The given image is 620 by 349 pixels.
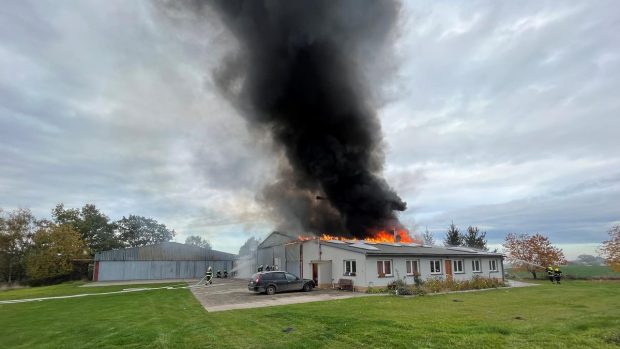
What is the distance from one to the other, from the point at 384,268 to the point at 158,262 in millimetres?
34907

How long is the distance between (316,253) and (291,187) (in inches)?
472

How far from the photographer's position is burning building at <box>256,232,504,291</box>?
22.8 m

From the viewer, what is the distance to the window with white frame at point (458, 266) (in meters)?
27.8

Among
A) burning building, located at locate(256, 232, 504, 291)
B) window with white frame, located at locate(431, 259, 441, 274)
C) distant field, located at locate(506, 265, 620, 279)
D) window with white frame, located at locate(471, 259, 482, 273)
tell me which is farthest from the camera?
distant field, located at locate(506, 265, 620, 279)

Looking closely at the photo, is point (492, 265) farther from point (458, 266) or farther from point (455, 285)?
point (455, 285)

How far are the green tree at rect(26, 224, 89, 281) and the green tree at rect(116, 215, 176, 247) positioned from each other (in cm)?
2295

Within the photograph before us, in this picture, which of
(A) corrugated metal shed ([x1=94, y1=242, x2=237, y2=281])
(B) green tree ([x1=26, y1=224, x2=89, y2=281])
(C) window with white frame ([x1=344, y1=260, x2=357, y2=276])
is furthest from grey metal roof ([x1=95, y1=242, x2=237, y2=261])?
(C) window with white frame ([x1=344, y1=260, x2=357, y2=276])

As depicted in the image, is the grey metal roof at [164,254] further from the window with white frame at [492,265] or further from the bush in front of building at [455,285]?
the bush in front of building at [455,285]

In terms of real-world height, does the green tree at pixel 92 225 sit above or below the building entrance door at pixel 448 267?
above

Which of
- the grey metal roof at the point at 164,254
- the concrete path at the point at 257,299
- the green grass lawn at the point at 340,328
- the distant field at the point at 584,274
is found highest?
the grey metal roof at the point at 164,254

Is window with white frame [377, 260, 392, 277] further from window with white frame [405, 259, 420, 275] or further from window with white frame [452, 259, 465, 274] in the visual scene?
window with white frame [452, 259, 465, 274]

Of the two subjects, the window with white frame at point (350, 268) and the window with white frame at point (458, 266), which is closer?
the window with white frame at point (350, 268)

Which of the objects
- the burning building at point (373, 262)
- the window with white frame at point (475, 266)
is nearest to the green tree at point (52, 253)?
the burning building at point (373, 262)

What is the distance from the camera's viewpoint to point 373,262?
74.7 feet
